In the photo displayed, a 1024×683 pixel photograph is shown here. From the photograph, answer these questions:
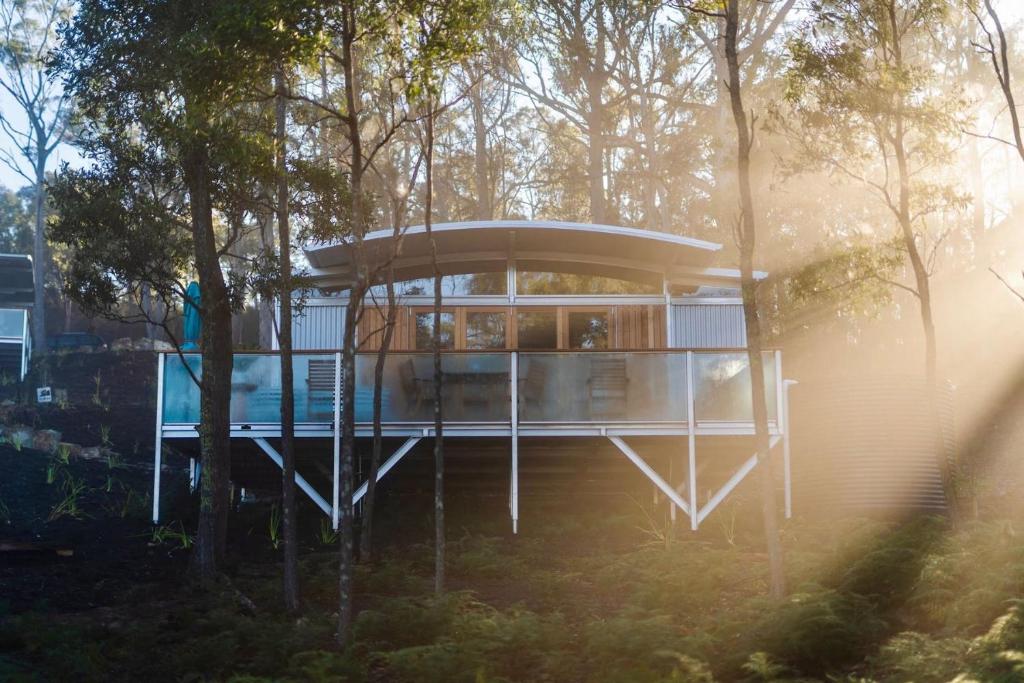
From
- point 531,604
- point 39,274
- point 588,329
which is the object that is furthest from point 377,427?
point 39,274

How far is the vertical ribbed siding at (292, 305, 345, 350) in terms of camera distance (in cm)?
1967

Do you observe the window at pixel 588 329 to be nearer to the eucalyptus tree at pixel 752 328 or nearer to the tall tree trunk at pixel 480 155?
the eucalyptus tree at pixel 752 328

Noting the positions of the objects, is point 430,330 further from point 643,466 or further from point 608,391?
point 643,466

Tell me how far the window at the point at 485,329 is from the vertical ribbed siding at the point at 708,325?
2.89 metres

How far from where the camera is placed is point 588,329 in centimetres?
2038

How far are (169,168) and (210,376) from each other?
281 cm

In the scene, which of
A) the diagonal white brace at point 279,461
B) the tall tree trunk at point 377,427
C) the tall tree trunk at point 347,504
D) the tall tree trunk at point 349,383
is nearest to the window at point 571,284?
the tall tree trunk at point 377,427

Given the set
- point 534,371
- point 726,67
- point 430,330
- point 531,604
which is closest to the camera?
point 531,604

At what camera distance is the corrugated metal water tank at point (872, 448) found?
17828 millimetres

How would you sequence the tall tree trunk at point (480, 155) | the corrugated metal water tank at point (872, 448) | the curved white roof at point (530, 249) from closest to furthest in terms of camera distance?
the corrugated metal water tank at point (872, 448), the curved white roof at point (530, 249), the tall tree trunk at point (480, 155)

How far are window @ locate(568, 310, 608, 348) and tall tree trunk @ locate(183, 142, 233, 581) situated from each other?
21.5 ft

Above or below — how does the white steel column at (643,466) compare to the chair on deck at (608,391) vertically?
below

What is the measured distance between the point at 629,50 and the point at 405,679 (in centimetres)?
2676

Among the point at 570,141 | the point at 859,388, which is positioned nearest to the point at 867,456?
the point at 859,388
